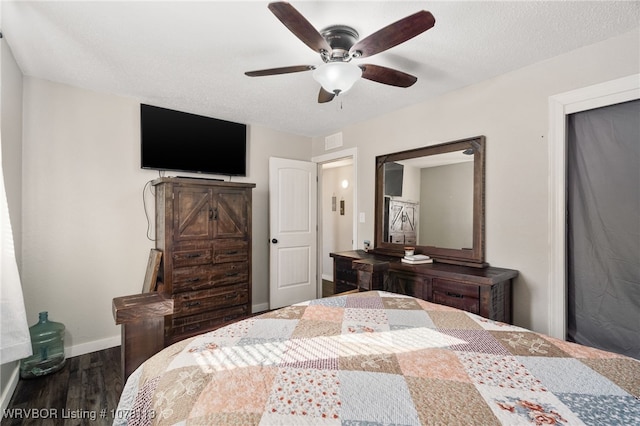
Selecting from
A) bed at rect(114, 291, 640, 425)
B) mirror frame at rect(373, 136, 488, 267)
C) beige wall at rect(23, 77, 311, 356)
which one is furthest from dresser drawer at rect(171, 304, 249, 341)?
bed at rect(114, 291, 640, 425)

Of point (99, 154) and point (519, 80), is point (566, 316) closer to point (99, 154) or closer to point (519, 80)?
point (519, 80)

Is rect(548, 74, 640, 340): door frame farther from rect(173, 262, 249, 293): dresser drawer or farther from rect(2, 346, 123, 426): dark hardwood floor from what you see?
rect(2, 346, 123, 426): dark hardwood floor

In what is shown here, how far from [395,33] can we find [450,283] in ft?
6.06

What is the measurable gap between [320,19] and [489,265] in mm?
2322

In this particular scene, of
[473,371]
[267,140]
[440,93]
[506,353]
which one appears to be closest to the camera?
[473,371]

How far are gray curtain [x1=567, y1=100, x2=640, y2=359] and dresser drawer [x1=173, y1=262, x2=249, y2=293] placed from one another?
9.69ft

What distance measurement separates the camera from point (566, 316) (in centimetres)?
218

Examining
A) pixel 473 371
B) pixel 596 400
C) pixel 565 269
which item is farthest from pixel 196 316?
pixel 565 269

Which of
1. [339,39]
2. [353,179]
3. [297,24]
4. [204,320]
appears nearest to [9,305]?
[204,320]

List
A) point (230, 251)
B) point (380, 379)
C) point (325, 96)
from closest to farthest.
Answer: point (380, 379) < point (325, 96) < point (230, 251)

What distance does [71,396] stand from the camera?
2139 millimetres

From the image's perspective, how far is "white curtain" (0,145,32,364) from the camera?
1.65 m

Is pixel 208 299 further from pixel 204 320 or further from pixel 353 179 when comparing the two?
pixel 353 179

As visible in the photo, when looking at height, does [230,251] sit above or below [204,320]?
above
